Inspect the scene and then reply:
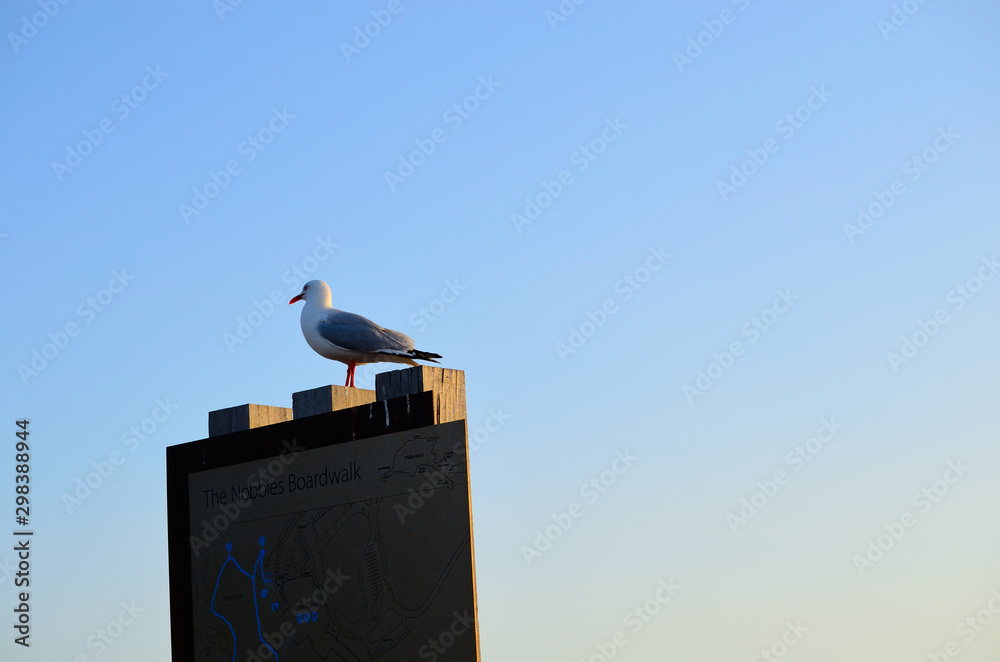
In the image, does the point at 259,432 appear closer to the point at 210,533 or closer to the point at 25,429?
the point at 210,533

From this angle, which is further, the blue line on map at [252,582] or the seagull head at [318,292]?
the seagull head at [318,292]

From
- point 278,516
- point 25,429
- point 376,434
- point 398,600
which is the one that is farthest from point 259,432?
point 25,429

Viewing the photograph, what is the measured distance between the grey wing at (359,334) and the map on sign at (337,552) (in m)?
0.91

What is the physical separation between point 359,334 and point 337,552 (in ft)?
5.17

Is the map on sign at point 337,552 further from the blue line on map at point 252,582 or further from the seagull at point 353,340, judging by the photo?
the seagull at point 353,340

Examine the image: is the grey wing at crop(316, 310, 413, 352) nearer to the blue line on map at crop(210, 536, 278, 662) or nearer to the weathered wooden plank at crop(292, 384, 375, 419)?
the weathered wooden plank at crop(292, 384, 375, 419)

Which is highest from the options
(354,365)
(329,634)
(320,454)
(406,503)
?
(354,365)

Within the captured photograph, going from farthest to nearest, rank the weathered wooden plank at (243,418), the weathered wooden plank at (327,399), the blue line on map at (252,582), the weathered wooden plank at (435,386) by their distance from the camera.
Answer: the weathered wooden plank at (243,418)
the weathered wooden plank at (327,399)
the blue line on map at (252,582)
the weathered wooden plank at (435,386)

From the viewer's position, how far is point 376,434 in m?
5.42

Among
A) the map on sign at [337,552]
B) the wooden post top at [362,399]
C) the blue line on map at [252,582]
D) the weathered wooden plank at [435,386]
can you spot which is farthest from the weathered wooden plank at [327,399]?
the blue line on map at [252,582]

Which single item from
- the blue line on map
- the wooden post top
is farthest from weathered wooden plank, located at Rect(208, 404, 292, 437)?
the blue line on map

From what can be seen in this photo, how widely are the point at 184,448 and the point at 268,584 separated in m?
1.31

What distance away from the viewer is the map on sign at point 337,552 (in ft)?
16.3

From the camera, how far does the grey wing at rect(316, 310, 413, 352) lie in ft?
21.2
